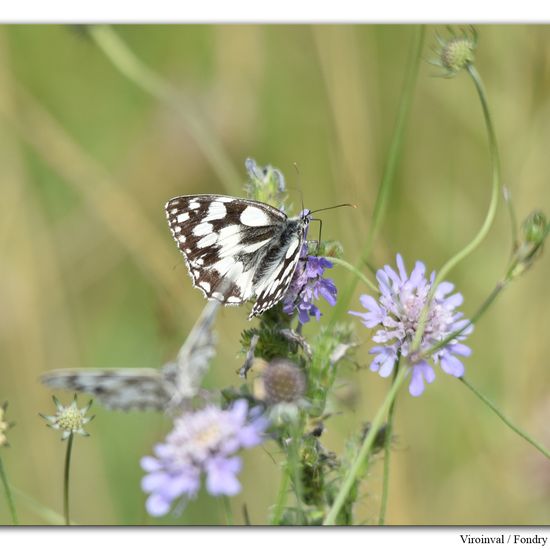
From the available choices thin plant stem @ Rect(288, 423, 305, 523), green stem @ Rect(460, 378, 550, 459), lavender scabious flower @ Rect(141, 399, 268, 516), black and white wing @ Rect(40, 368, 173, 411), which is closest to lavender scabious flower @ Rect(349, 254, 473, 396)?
green stem @ Rect(460, 378, 550, 459)

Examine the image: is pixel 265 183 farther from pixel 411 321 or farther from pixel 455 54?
pixel 455 54

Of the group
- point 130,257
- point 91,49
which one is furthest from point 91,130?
point 130,257

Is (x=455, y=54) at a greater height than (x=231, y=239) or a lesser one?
greater

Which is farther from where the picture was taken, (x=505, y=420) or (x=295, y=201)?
(x=295, y=201)

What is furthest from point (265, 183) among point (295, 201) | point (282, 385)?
point (295, 201)

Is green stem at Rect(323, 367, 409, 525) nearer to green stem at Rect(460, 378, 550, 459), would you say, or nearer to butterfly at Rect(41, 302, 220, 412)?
green stem at Rect(460, 378, 550, 459)

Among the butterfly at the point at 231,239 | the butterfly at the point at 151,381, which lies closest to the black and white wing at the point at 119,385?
the butterfly at the point at 151,381

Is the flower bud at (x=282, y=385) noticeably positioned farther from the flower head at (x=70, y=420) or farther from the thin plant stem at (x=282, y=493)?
the flower head at (x=70, y=420)
